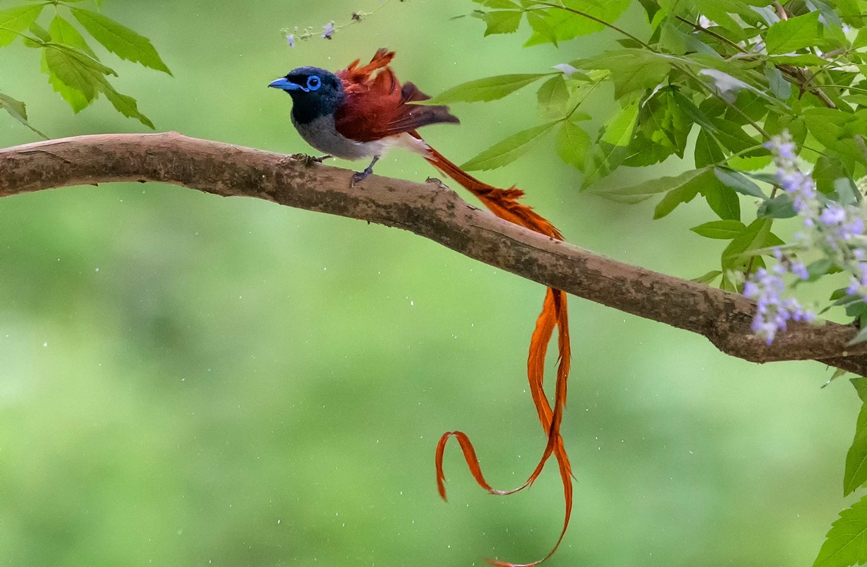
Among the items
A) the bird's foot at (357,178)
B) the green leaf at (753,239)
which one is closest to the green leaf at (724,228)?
the green leaf at (753,239)

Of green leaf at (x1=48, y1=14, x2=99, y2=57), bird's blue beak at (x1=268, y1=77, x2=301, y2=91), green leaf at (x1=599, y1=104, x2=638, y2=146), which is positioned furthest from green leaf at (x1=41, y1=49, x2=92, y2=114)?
green leaf at (x1=599, y1=104, x2=638, y2=146)

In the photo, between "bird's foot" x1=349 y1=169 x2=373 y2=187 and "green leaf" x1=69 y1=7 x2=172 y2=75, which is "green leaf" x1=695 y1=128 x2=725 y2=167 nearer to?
"bird's foot" x1=349 y1=169 x2=373 y2=187

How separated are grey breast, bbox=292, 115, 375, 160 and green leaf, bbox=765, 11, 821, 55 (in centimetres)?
29

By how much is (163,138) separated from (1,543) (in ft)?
1.97

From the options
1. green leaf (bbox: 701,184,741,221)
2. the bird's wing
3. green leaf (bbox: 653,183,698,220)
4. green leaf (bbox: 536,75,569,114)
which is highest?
green leaf (bbox: 536,75,569,114)

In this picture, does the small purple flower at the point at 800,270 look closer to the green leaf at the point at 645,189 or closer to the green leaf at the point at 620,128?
the green leaf at the point at 645,189

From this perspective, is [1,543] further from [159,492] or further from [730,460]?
[730,460]

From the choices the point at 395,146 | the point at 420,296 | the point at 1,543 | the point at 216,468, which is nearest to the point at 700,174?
the point at 395,146

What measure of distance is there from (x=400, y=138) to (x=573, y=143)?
0.47 feet

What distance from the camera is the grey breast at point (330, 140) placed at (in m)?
0.58

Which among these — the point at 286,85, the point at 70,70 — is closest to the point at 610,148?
the point at 286,85

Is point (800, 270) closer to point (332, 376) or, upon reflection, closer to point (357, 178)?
point (357, 178)

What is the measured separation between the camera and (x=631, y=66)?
1.20 feet

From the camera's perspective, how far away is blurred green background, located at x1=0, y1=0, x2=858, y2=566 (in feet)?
3.01
